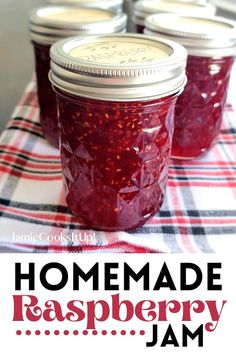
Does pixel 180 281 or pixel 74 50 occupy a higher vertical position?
pixel 74 50

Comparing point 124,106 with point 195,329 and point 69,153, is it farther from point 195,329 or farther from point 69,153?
point 195,329

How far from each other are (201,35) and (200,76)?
0.05 m

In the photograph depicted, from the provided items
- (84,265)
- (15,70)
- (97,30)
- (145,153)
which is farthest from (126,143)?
(15,70)

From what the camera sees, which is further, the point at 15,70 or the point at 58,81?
the point at 15,70

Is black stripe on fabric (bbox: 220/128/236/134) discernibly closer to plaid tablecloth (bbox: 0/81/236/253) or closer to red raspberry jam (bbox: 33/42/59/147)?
plaid tablecloth (bbox: 0/81/236/253)

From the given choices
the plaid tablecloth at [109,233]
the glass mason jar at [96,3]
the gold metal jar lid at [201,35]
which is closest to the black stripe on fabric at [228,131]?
the plaid tablecloth at [109,233]

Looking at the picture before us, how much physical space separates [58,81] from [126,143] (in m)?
0.09

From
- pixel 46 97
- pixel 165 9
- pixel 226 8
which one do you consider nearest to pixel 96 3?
pixel 165 9

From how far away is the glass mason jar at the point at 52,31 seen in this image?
608mm

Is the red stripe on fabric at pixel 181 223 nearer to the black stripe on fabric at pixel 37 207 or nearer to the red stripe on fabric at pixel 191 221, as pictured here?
the red stripe on fabric at pixel 191 221

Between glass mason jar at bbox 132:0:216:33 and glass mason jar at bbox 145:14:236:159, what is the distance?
3.4 inches

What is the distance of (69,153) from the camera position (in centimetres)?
49

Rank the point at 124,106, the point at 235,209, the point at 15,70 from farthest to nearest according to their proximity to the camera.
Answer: the point at 15,70 → the point at 235,209 → the point at 124,106

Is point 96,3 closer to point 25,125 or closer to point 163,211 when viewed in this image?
point 25,125
